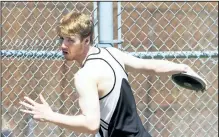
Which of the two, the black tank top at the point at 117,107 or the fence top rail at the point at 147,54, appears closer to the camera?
the black tank top at the point at 117,107

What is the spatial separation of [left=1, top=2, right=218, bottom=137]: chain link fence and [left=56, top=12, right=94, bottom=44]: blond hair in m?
2.09

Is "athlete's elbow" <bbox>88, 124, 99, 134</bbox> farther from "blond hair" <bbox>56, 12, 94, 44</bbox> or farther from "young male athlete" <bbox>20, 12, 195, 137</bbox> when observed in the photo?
"blond hair" <bbox>56, 12, 94, 44</bbox>

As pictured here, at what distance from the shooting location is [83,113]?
3092 millimetres

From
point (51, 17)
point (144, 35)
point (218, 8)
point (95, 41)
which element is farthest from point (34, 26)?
point (218, 8)

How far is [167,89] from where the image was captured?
18.9 ft

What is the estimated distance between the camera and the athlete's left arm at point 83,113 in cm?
306

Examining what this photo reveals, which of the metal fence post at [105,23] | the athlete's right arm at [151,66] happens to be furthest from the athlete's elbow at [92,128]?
the metal fence post at [105,23]

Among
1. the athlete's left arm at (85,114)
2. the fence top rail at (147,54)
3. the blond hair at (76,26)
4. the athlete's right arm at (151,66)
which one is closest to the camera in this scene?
the athlete's left arm at (85,114)

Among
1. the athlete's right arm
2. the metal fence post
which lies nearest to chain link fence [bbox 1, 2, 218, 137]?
the metal fence post

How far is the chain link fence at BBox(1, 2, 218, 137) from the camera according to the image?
5.60 m

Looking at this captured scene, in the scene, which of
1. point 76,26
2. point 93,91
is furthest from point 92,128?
point 76,26

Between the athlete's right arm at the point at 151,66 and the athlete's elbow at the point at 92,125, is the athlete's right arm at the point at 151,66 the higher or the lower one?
the higher one

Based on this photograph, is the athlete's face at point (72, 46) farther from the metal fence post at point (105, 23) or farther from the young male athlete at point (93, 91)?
the metal fence post at point (105, 23)

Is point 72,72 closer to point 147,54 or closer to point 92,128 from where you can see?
point 147,54
